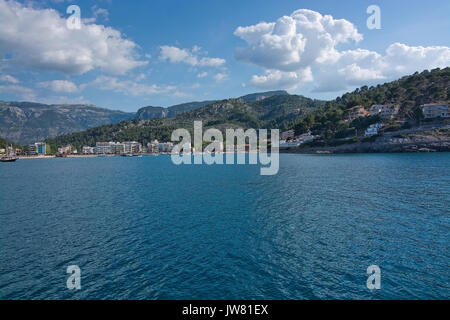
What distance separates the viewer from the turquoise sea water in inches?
607

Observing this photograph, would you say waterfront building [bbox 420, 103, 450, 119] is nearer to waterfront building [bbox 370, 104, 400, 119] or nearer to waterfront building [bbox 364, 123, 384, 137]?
waterfront building [bbox 364, 123, 384, 137]

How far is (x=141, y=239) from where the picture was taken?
23453 mm

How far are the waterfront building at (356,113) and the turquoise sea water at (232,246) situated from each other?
15957 centimetres

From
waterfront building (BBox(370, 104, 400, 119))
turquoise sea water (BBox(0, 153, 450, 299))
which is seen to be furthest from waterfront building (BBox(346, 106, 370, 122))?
turquoise sea water (BBox(0, 153, 450, 299))

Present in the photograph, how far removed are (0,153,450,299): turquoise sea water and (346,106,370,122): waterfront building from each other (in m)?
160

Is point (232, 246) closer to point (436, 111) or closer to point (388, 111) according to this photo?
point (436, 111)

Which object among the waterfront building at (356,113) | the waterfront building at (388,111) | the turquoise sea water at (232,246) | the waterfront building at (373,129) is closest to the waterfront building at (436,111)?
the waterfront building at (373,129)

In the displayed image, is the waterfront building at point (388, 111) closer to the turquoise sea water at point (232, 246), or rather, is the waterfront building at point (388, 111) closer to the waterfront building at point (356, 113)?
the waterfront building at point (356, 113)

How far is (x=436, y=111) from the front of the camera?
431 ft

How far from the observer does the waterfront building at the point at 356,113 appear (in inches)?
7215

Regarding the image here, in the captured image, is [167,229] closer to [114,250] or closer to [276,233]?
[114,250]

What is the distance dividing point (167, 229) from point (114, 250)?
19.6 ft

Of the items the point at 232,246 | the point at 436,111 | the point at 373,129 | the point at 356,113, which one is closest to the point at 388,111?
the point at 373,129

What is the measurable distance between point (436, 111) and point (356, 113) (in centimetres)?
5596
